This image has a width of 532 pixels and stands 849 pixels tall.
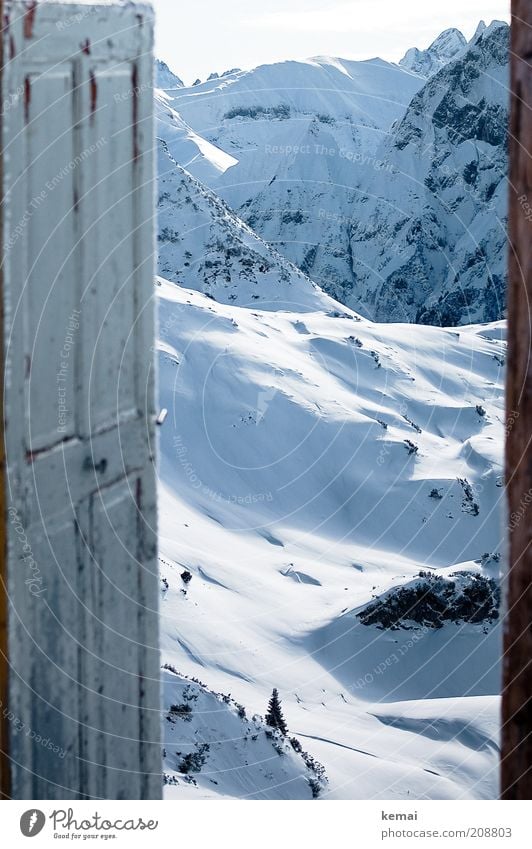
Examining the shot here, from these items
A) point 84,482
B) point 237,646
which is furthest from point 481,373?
point 84,482

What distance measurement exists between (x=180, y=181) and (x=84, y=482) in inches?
2545

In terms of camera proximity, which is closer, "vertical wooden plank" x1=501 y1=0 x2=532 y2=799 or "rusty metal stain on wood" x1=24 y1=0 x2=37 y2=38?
"vertical wooden plank" x1=501 y1=0 x2=532 y2=799

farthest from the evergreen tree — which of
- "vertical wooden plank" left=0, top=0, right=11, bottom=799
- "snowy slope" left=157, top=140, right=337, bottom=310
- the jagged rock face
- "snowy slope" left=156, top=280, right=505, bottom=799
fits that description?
the jagged rock face

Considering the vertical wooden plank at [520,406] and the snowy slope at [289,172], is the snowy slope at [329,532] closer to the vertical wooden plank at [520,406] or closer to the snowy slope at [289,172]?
the vertical wooden plank at [520,406]

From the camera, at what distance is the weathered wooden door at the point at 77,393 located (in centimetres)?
323

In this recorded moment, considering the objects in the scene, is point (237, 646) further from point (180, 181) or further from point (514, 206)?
point (180, 181)

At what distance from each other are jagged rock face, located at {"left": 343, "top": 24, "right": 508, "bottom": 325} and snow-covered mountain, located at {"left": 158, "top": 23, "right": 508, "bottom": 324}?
0.15 meters

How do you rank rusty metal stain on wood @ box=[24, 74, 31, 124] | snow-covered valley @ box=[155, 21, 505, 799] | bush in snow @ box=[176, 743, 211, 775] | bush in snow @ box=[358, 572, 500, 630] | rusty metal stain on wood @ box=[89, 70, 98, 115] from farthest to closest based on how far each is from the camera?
bush in snow @ box=[358, 572, 500, 630] < snow-covered valley @ box=[155, 21, 505, 799] < bush in snow @ box=[176, 743, 211, 775] < rusty metal stain on wood @ box=[89, 70, 98, 115] < rusty metal stain on wood @ box=[24, 74, 31, 124]

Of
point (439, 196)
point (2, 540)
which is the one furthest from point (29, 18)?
point (439, 196)

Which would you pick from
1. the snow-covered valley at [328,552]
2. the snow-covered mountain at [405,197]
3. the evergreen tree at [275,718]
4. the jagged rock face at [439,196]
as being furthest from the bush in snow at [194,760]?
the jagged rock face at [439,196]

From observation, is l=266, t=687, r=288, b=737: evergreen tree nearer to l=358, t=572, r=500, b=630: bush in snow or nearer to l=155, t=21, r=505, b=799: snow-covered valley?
l=155, t=21, r=505, b=799: snow-covered valley

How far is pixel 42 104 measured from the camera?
3.28 meters

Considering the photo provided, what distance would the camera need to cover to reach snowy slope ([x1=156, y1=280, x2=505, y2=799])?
1441cm

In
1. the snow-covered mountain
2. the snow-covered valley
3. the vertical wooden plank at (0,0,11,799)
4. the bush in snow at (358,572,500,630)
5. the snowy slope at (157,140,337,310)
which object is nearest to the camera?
the vertical wooden plank at (0,0,11,799)
